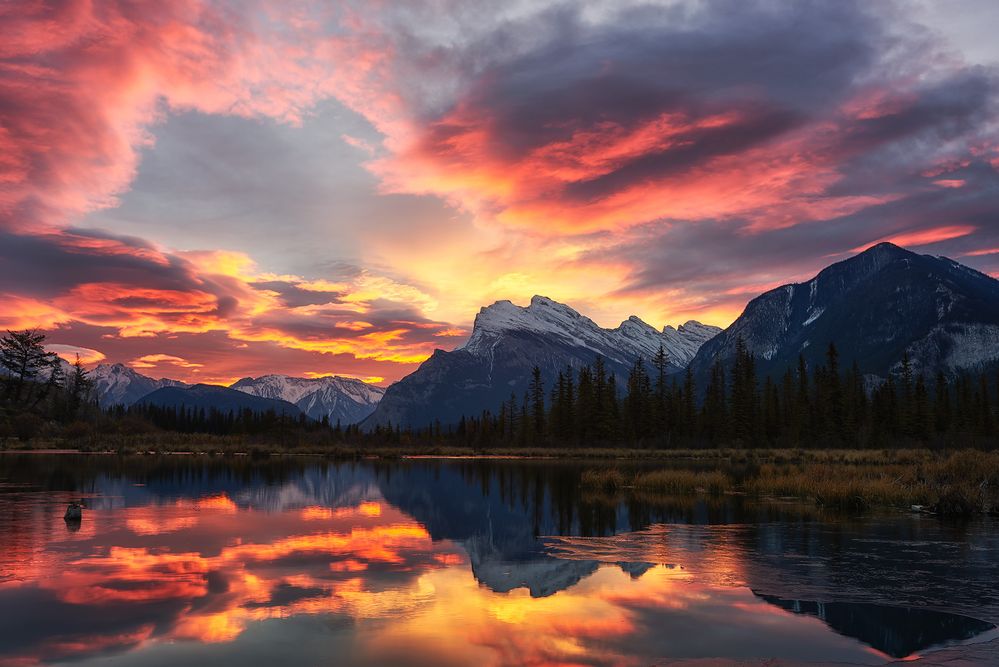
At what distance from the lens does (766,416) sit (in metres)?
136

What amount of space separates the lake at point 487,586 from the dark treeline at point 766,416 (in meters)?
99.4

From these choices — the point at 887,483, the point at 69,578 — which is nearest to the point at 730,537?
the point at 887,483

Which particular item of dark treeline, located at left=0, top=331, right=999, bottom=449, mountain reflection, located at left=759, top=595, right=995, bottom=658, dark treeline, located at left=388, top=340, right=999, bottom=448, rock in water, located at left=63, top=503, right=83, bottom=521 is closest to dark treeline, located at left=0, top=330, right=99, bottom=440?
dark treeline, located at left=0, top=331, right=999, bottom=449

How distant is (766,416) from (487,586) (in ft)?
420

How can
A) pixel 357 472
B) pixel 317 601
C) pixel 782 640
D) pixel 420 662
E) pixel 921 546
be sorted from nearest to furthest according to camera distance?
pixel 420 662
pixel 782 640
pixel 317 601
pixel 921 546
pixel 357 472

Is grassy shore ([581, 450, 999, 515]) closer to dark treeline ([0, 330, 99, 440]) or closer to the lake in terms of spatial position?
the lake

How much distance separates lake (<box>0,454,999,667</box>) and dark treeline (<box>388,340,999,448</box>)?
99443mm

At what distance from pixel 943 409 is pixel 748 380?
114 feet

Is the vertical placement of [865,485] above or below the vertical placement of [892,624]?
above

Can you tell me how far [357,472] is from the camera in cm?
7212

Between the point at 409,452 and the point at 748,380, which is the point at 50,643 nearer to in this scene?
the point at 409,452

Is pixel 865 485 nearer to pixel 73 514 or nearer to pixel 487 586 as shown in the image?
pixel 487 586

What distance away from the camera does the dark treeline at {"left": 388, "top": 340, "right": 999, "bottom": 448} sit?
406ft

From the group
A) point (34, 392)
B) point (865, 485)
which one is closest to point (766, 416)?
point (865, 485)
